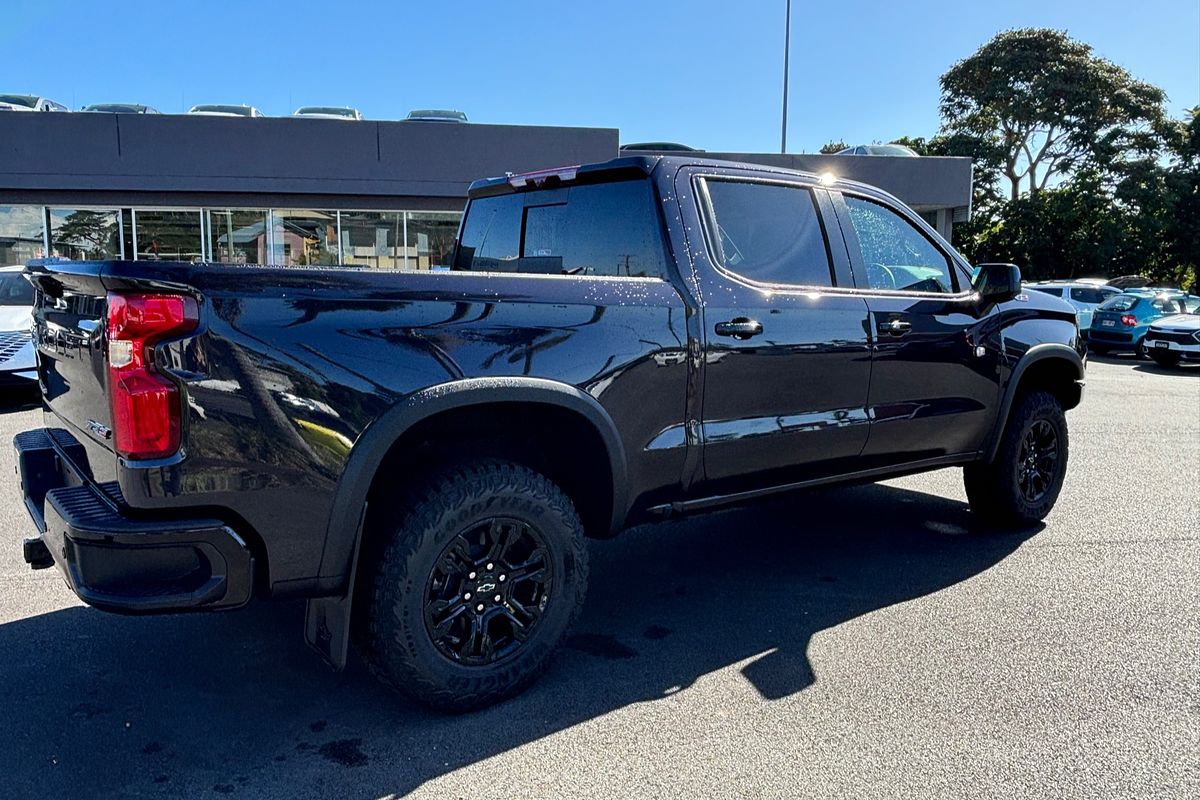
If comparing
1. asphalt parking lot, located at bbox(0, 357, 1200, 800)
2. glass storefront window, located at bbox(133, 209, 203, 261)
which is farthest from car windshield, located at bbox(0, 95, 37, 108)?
asphalt parking lot, located at bbox(0, 357, 1200, 800)

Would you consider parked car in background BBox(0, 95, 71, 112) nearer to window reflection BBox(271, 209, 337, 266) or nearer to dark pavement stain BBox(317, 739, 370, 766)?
window reflection BBox(271, 209, 337, 266)

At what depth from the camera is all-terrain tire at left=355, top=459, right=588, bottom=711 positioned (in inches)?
114

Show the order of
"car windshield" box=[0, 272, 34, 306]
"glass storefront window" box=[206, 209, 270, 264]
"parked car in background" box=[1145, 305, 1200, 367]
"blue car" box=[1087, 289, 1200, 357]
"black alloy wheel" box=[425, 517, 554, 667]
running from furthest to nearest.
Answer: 1. "glass storefront window" box=[206, 209, 270, 264]
2. "blue car" box=[1087, 289, 1200, 357]
3. "parked car in background" box=[1145, 305, 1200, 367]
4. "car windshield" box=[0, 272, 34, 306]
5. "black alloy wheel" box=[425, 517, 554, 667]

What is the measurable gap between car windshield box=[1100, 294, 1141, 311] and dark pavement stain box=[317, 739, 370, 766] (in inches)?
771

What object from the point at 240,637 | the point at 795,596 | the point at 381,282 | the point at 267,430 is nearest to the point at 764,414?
the point at 795,596

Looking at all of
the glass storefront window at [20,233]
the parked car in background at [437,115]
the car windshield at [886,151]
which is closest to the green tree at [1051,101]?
the car windshield at [886,151]

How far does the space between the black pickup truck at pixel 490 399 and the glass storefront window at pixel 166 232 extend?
17.9m

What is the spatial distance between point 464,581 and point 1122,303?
19452 millimetres

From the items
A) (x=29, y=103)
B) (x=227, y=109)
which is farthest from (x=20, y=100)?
(x=227, y=109)

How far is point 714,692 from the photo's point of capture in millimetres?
3295

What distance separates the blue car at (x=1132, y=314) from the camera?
18.3 meters

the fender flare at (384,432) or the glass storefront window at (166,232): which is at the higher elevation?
the glass storefront window at (166,232)

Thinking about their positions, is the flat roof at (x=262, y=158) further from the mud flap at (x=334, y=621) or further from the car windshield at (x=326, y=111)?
the mud flap at (x=334, y=621)

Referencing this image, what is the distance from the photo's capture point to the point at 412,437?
2992 mm
